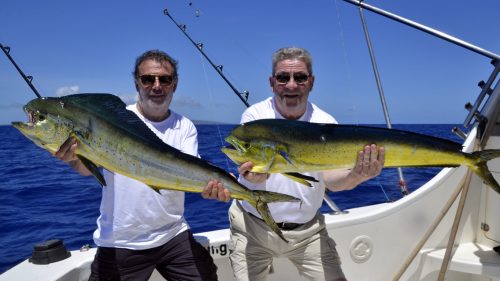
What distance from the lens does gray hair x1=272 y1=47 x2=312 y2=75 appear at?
2725mm

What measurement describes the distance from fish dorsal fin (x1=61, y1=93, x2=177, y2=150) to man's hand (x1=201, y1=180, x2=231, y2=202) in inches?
11.1

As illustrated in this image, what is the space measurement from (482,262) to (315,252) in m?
1.37

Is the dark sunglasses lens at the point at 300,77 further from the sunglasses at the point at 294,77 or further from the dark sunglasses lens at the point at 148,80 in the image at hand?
the dark sunglasses lens at the point at 148,80

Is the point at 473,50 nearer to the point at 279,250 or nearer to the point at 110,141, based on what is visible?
the point at 279,250

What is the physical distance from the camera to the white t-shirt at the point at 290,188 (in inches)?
110

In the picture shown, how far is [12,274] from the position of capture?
2.82 metres

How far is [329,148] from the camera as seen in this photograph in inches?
83.8

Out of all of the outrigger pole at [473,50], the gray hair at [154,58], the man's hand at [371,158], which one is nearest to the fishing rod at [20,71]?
the gray hair at [154,58]

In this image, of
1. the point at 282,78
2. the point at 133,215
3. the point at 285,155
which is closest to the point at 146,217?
the point at 133,215

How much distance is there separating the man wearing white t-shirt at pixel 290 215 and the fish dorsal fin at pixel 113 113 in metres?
0.85

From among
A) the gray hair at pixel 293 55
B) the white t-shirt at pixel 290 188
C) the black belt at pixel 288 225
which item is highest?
the gray hair at pixel 293 55

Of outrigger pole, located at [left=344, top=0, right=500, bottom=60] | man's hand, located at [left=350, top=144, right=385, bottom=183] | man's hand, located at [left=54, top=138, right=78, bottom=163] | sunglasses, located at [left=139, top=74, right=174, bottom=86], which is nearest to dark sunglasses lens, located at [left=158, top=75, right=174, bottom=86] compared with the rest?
sunglasses, located at [left=139, top=74, right=174, bottom=86]

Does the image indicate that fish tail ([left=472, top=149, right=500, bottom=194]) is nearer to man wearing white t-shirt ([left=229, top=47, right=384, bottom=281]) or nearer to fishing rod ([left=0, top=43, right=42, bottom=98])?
man wearing white t-shirt ([left=229, top=47, right=384, bottom=281])

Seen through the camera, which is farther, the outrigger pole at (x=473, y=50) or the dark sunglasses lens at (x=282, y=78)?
the outrigger pole at (x=473, y=50)
